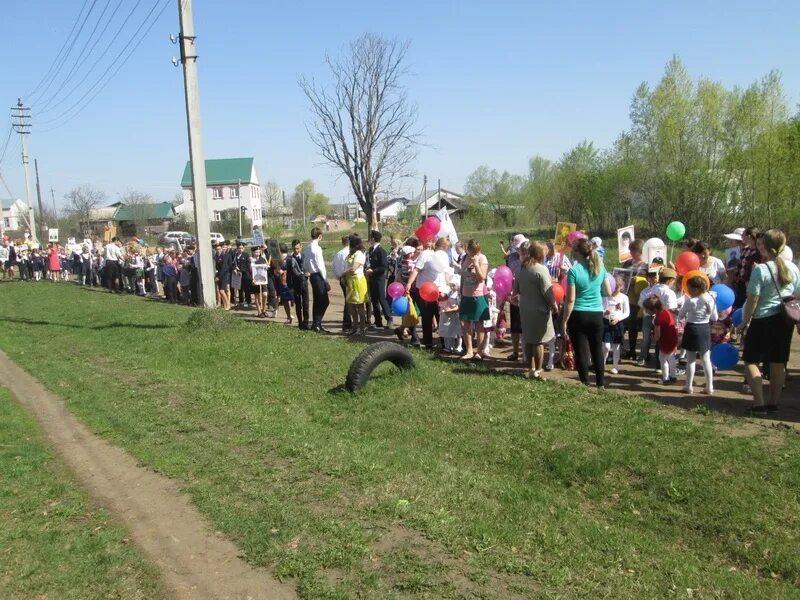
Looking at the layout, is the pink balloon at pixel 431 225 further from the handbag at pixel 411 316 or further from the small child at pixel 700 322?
the small child at pixel 700 322

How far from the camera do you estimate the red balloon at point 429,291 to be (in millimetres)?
10734

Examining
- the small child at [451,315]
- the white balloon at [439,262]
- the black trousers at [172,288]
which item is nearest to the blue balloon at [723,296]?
the small child at [451,315]

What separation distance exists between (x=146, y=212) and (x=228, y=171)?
1212cm

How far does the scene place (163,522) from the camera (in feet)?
17.8

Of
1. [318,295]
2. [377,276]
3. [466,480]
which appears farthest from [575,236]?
[318,295]

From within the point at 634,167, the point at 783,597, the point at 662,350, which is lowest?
the point at 783,597

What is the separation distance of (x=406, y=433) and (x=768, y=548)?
3.61 meters

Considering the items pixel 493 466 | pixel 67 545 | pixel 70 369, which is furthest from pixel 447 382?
pixel 70 369

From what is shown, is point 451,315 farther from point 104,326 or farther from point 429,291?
point 104,326

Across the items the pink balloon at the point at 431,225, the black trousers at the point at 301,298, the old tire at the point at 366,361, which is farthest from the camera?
the black trousers at the point at 301,298

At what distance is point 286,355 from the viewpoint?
11.1 metres

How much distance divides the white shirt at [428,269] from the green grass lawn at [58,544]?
5992mm

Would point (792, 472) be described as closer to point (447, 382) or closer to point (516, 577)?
point (516, 577)

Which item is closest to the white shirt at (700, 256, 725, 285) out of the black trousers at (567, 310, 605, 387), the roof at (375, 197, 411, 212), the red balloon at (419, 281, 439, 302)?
the black trousers at (567, 310, 605, 387)
